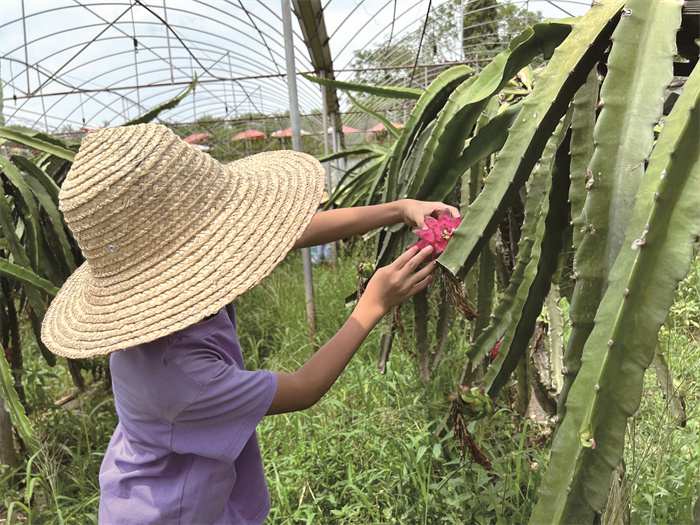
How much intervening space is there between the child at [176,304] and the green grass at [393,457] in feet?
1.92

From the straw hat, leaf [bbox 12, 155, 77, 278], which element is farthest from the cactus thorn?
leaf [bbox 12, 155, 77, 278]

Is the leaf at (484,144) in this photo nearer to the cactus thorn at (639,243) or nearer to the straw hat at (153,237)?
the straw hat at (153,237)

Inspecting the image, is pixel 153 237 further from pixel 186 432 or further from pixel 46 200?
pixel 46 200

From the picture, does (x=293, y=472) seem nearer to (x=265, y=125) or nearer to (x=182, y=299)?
(x=182, y=299)

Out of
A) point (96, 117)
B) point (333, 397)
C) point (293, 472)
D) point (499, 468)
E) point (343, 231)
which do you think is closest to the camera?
point (343, 231)

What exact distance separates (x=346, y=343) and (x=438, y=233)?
0.27 metres

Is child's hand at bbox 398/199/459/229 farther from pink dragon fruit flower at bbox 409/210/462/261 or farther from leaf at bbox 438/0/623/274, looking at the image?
leaf at bbox 438/0/623/274

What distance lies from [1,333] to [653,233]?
7.09ft

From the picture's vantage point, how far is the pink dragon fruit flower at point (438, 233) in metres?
1.01

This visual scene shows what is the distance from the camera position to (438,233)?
1015 mm

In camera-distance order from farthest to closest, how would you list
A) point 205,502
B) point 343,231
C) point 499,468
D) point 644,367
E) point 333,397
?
point 333,397, point 499,468, point 343,231, point 205,502, point 644,367

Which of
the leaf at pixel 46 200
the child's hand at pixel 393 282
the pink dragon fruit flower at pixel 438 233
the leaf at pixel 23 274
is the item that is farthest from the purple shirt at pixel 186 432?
the leaf at pixel 46 200

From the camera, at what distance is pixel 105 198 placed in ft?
2.91

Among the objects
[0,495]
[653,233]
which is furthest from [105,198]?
[0,495]
